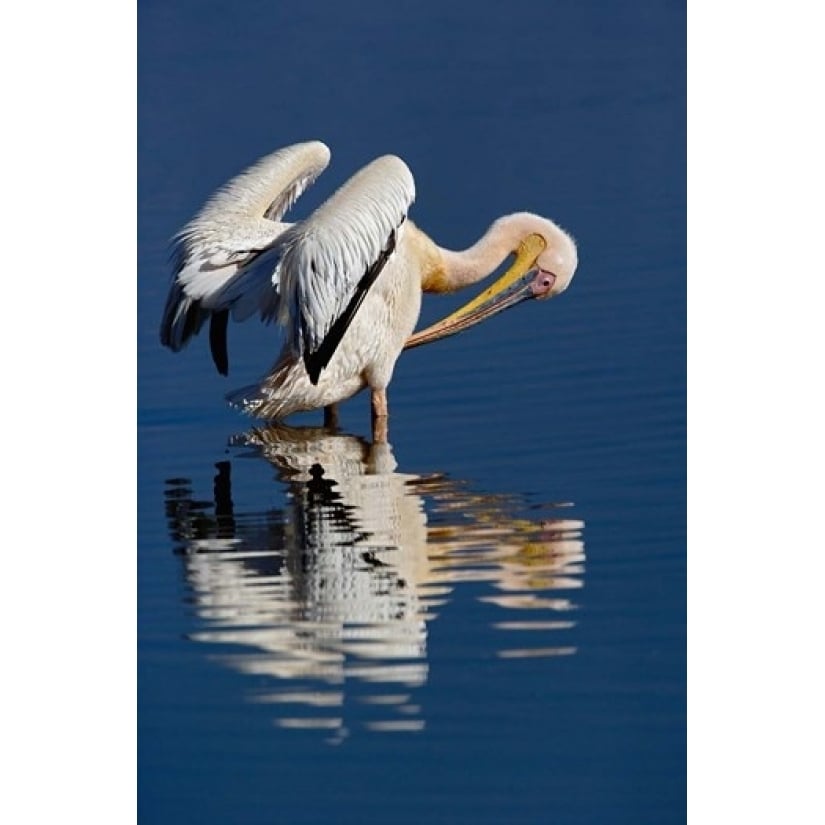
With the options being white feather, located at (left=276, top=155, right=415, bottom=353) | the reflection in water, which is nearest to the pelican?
Answer: white feather, located at (left=276, top=155, right=415, bottom=353)

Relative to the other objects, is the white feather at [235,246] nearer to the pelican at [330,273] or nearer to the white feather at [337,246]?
the pelican at [330,273]

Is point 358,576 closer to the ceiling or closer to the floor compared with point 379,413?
closer to the floor

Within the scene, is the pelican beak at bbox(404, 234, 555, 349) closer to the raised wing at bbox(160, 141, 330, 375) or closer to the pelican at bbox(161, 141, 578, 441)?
the pelican at bbox(161, 141, 578, 441)

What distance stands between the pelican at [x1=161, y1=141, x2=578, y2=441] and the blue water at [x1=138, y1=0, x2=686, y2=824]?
0.21 feet

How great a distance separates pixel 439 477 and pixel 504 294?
2.89 feet

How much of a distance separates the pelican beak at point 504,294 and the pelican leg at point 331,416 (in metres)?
0.31

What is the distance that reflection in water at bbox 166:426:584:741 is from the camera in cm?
605

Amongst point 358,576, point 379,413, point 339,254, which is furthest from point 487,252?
point 358,576

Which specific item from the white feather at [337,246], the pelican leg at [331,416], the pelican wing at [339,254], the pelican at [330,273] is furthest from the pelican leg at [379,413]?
the white feather at [337,246]

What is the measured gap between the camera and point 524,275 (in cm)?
757

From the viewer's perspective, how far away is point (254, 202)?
743 centimetres

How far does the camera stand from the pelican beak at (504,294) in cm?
752

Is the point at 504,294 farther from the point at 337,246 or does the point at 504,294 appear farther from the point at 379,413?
the point at 337,246

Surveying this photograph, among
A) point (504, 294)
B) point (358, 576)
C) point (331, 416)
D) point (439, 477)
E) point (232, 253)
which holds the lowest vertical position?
point (358, 576)
